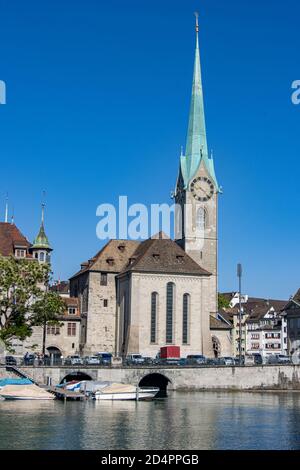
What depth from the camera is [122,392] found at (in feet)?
198

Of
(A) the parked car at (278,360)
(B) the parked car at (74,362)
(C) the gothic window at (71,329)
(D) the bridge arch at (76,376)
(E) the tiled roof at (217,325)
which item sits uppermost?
(E) the tiled roof at (217,325)

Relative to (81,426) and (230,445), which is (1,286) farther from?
(230,445)

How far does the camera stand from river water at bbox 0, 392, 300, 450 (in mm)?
35625

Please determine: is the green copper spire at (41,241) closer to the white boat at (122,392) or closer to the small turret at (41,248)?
the small turret at (41,248)

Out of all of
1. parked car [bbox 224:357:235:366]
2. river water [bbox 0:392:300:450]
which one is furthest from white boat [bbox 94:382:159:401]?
parked car [bbox 224:357:235:366]

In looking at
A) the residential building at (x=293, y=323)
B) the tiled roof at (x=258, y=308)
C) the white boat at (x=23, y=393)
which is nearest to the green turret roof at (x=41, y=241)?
the white boat at (x=23, y=393)

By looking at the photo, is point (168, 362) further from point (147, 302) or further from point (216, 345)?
point (216, 345)

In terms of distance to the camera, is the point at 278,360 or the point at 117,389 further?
the point at 278,360

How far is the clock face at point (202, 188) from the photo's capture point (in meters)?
102

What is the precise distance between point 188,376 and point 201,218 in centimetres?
3349

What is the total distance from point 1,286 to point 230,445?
33.1 meters

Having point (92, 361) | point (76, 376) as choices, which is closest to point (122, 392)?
point (92, 361)

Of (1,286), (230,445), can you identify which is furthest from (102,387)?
(230,445)

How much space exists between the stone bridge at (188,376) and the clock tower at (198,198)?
20039 millimetres
